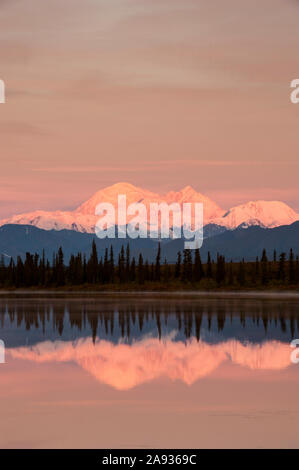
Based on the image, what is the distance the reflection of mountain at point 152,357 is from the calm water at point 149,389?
Result: 0.20ft

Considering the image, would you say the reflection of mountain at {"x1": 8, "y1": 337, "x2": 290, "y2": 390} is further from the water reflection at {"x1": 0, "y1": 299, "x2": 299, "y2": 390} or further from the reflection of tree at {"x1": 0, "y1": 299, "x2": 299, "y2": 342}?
the reflection of tree at {"x1": 0, "y1": 299, "x2": 299, "y2": 342}

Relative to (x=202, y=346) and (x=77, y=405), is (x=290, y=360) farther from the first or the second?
(x=77, y=405)

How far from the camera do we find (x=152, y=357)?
47.6 m

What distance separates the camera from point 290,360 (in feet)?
148

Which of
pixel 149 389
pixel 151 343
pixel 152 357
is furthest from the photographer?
pixel 151 343

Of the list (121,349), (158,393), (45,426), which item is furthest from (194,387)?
(121,349)

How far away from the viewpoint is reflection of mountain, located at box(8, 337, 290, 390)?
40.7m

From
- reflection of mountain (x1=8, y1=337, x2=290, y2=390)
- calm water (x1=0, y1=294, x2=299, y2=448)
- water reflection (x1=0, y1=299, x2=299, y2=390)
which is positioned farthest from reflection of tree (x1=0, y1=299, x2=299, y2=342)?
reflection of mountain (x1=8, y1=337, x2=290, y2=390)

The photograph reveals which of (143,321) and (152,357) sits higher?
(143,321)

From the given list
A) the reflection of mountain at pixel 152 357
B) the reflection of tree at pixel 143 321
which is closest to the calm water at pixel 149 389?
the reflection of mountain at pixel 152 357

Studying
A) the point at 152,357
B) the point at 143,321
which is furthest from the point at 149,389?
the point at 143,321

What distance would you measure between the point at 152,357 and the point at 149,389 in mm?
11192

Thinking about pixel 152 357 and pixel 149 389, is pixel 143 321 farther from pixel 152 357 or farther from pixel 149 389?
pixel 149 389

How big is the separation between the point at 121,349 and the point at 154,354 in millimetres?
3563
